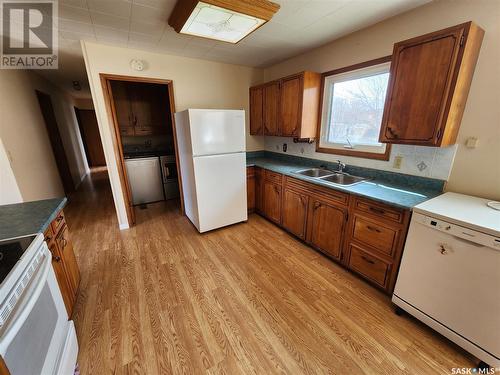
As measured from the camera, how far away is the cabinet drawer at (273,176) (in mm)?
2839

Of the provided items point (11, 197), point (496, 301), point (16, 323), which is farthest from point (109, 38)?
point (496, 301)

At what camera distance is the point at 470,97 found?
159 cm

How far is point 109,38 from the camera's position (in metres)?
2.34

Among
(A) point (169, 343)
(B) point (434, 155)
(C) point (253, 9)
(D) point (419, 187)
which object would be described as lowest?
(A) point (169, 343)

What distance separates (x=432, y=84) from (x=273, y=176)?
1.85m

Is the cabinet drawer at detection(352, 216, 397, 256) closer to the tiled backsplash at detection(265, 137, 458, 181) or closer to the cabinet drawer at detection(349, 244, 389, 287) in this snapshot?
the cabinet drawer at detection(349, 244, 389, 287)

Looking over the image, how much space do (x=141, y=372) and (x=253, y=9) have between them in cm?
266

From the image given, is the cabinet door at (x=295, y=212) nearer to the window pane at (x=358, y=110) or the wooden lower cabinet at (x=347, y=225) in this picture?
the wooden lower cabinet at (x=347, y=225)

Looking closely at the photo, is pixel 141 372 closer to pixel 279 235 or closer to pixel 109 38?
pixel 279 235

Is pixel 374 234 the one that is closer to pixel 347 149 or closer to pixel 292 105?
pixel 347 149

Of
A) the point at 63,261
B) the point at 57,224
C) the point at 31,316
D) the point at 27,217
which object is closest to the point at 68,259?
the point at 63,261

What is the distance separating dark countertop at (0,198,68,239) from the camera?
127 centimetres

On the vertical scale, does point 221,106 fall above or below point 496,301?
above

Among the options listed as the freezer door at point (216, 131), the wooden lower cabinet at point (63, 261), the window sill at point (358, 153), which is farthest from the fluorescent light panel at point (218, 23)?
the wooden lower cabinet at point (63, 261)
